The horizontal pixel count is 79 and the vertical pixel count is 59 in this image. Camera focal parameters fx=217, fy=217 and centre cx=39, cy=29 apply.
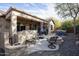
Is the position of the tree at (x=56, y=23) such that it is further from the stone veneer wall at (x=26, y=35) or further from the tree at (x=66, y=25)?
the stone veneer wall at (x=26, y=35)

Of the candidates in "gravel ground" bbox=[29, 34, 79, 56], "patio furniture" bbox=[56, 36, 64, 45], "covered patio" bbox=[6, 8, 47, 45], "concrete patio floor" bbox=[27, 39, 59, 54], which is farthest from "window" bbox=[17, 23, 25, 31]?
"patio furniture" bbox=[56, 36, 64, 45]

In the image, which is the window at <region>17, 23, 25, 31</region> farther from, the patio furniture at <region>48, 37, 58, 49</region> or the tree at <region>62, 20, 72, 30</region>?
the tree at <region>62, 20, 72, 30</region>

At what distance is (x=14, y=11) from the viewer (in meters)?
3.29

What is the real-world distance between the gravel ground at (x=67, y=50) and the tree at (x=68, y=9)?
223mm

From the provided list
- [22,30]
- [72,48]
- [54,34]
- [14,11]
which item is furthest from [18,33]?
[72,48]

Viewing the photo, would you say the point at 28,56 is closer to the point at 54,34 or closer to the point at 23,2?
the point at 54,34

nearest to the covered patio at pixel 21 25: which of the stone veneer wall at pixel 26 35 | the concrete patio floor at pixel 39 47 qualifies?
the stone veneer wall at pixel 26 35

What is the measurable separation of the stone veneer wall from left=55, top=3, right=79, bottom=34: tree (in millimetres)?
503

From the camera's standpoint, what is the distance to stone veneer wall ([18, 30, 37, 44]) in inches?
132

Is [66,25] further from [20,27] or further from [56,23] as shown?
[20,27]

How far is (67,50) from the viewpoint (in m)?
3.38

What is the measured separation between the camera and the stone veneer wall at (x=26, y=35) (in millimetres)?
3354

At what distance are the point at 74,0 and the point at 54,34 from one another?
0.61 metres

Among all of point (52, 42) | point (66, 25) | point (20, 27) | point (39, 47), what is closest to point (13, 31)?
point (20, 27)
